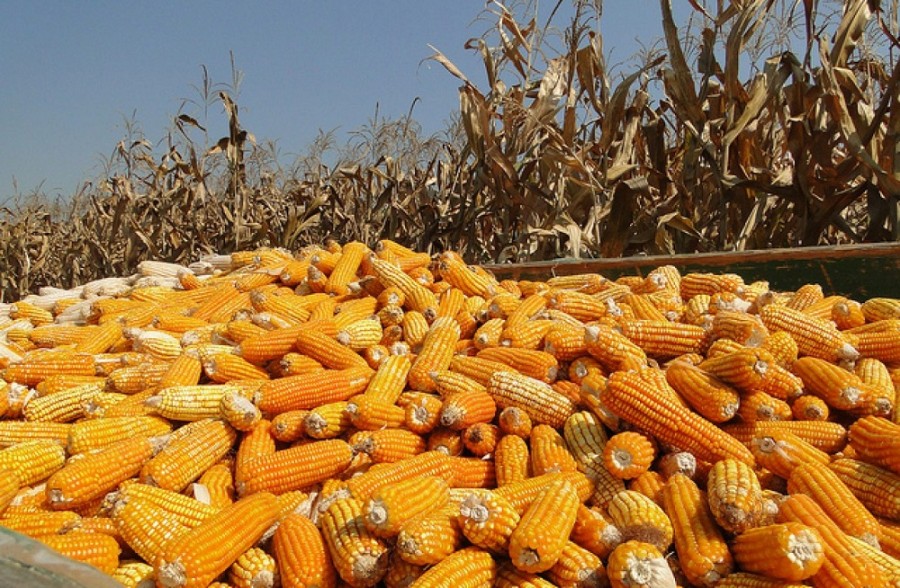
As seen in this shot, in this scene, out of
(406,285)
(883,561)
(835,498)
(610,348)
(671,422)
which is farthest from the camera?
(406,285)

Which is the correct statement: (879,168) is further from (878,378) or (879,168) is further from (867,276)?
(878,378)

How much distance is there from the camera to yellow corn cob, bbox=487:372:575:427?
2.66 m

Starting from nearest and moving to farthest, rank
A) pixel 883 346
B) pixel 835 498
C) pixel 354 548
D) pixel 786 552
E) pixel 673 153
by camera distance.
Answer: pixel 786 552
pixel 354 548
pixel 835 498
pixel 883 346
pixel 673 153

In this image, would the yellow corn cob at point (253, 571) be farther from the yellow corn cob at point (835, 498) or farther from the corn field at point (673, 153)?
the corn field at point (673, 153)

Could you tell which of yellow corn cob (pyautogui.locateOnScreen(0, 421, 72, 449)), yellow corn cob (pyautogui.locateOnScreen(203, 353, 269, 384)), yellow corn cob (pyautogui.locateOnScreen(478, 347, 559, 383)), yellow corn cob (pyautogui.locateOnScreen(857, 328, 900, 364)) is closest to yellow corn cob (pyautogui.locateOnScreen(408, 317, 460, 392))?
yellow corn cob (pyautogui.locateOnScreen(478, 347, 559, 383))

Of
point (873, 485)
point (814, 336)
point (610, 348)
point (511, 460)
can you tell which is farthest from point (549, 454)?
point (814, 336)

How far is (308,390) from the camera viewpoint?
2.81 m

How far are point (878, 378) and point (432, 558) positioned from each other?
7.22 ft

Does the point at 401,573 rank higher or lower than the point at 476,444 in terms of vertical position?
lower

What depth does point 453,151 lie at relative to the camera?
1059cm

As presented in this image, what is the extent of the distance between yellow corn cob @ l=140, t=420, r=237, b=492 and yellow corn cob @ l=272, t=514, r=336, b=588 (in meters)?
0.59

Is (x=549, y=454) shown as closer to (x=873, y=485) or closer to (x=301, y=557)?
(x=301, y=557)

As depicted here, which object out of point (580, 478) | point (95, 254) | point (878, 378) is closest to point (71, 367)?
point (580, 478)

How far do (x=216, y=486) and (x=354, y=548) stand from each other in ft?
2.60
